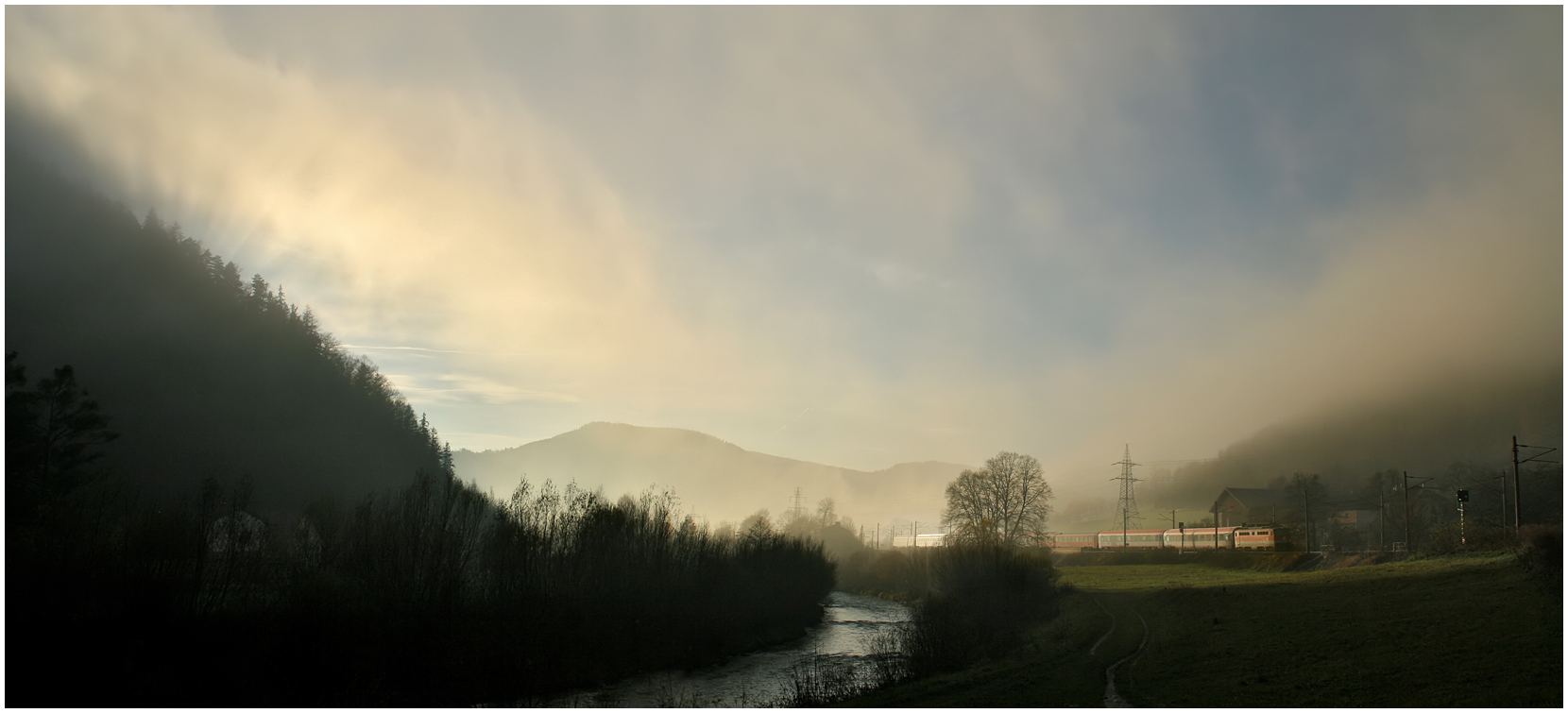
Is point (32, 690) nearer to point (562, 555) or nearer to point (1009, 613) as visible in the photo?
point (562, 555)

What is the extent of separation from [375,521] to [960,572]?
38.8 metres

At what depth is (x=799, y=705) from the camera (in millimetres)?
26906

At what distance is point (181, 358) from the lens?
96.8m

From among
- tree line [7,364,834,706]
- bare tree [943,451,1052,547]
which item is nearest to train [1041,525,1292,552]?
bare tree [943,451,1052,547]

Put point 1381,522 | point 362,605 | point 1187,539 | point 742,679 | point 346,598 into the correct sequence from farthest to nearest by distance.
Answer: point 1187,539 → point 1381,522 → point 742,679 → point 362,605 → point 346,598

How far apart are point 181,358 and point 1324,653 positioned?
116 metres

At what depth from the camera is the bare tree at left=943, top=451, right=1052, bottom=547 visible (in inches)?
3688

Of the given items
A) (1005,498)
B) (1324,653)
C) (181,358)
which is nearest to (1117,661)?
(1324,653)

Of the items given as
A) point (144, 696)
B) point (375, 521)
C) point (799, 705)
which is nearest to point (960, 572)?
point (799, 705)

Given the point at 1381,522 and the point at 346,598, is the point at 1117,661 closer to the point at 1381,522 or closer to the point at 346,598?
the point at 346,598

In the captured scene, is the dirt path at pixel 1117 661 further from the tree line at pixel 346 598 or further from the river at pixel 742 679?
the tree line at pixel 346 598

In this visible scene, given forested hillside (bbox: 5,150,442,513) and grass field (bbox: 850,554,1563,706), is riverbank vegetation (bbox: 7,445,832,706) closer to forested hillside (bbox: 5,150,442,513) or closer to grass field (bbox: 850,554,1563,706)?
grass field (bbox: 850,554,1563,706)

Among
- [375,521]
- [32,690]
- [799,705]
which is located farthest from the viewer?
[375,521]

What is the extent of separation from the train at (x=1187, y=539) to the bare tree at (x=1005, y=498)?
132 inches
